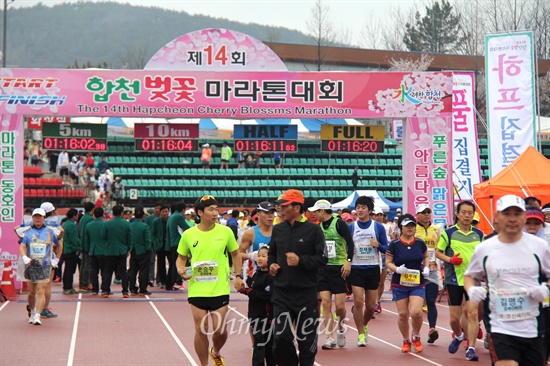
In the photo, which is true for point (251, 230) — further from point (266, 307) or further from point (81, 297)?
point (81, 297)

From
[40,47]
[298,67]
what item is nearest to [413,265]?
[298,67]

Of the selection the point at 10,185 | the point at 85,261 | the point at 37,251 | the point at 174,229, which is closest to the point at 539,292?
the point at 37,251

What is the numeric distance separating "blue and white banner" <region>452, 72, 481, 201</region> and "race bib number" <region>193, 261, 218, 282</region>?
51.5ft

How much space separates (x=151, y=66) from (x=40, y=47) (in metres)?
176

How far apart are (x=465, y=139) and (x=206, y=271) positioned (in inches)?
634

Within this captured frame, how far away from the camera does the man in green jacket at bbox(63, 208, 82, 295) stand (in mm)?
21547

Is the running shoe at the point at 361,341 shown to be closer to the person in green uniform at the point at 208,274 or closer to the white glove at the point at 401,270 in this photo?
the white glove at the point at 401,270

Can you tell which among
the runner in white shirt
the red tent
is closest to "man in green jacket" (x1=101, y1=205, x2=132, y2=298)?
the red tent

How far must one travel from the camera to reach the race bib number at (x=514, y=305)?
743 cm

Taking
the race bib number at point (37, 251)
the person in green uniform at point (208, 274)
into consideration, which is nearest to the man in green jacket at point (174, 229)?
the race bib number at point (37, 251)

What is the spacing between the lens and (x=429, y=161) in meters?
22.7

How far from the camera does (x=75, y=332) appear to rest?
1500 cm

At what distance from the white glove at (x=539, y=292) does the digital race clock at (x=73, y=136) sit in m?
17.9

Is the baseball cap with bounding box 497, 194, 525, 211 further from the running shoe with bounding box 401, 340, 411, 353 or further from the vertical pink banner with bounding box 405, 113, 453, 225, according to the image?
the vertical pink banner with bounding box 405, 113, 453, 225
